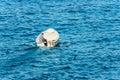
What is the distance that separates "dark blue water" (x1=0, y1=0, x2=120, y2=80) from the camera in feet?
232

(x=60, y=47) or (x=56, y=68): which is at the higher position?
(x=60, y=47)

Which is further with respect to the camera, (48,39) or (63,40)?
(63,40)

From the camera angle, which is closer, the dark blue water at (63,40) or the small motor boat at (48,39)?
the dark blue water at (63,40)

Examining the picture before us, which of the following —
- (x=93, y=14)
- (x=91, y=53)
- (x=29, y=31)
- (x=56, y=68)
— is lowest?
(x=56, y=68)

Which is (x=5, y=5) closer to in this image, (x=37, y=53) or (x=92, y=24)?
(x=92, y=24)

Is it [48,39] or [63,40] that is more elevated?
[63,40]

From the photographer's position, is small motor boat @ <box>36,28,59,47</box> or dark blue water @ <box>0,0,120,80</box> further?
small motor boat @ <box>36,28,59,47</box>

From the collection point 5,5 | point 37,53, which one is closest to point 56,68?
point 37,53

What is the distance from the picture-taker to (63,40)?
8556 centimetres

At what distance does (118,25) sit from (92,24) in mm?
4716

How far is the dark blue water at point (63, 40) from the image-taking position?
7081 cm

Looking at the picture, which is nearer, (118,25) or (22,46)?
(22,46)

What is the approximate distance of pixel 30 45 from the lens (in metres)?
81.9

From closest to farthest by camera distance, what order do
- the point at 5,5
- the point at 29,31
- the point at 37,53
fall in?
1. the point at 37,53
2. the point at 29,31
3. the point at 5,5
